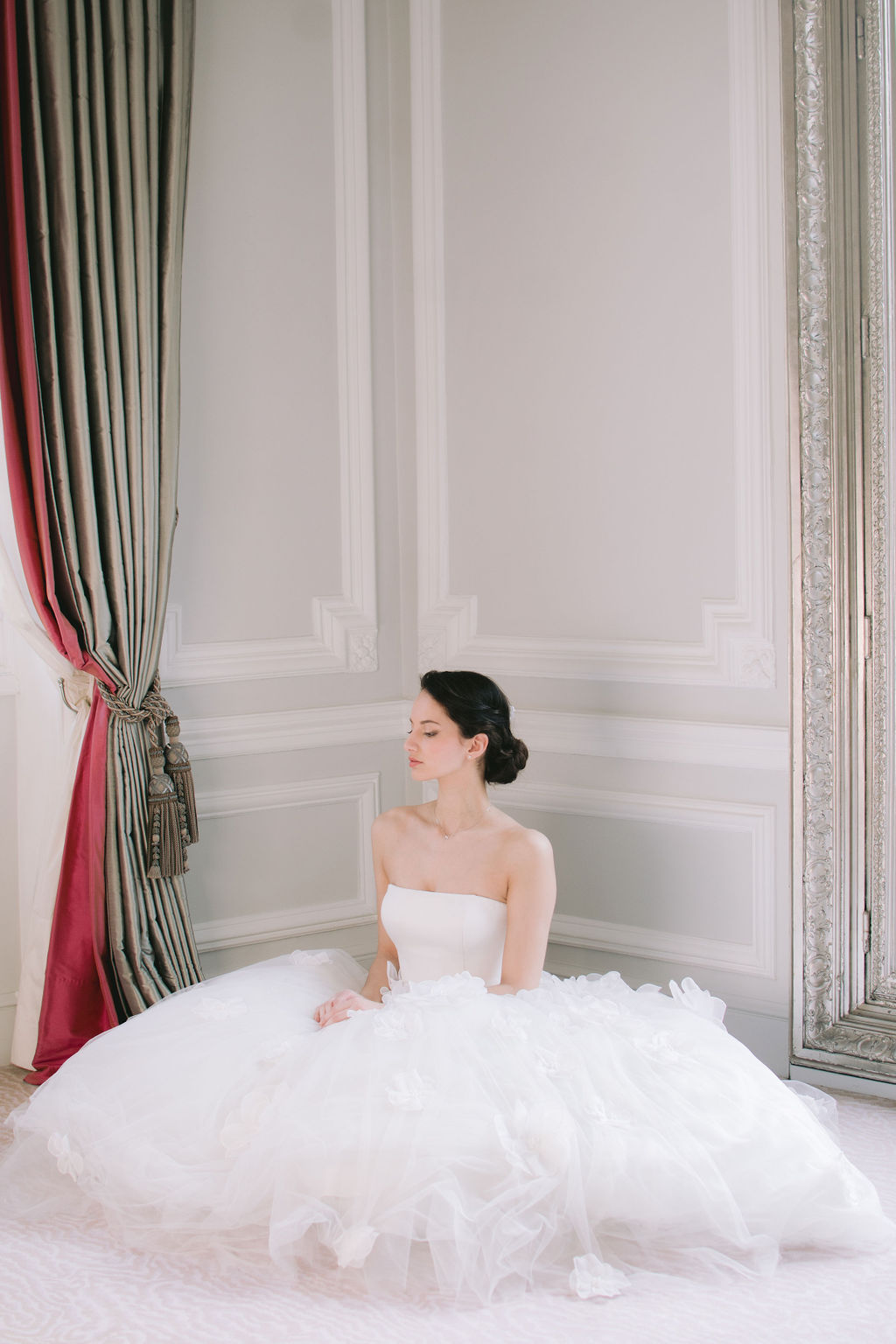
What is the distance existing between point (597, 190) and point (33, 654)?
6.48 ft

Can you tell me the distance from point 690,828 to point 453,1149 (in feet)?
4.34

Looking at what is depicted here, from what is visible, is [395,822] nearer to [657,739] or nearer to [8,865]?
[657,739]

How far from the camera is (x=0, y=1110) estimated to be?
2797 millimetres

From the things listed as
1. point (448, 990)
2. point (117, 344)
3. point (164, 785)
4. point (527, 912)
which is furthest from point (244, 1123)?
point (117, 344)

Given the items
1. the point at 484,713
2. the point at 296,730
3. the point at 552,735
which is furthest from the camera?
the point at 296,730

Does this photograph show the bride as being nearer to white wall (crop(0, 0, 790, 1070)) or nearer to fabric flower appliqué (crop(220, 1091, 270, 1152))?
fabric flower appliqué (crop(220, 1091, 270, 1152))

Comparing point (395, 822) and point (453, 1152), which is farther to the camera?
point (395, 822)

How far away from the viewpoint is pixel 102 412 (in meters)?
2.93

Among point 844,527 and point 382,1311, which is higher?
point 844,527

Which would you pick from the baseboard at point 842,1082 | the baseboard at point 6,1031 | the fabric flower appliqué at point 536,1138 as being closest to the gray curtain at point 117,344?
the baseboard at point 6,1031

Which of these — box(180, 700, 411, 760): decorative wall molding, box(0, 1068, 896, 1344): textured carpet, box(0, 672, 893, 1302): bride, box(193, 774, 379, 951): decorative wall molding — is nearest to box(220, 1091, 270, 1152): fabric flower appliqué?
box(0, 672, 893, 1302): bride

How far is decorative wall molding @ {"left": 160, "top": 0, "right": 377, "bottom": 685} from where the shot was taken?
137 inches

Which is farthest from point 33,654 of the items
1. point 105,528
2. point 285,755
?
point 285,755

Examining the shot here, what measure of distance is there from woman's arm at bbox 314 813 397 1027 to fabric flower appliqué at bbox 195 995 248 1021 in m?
0.16
